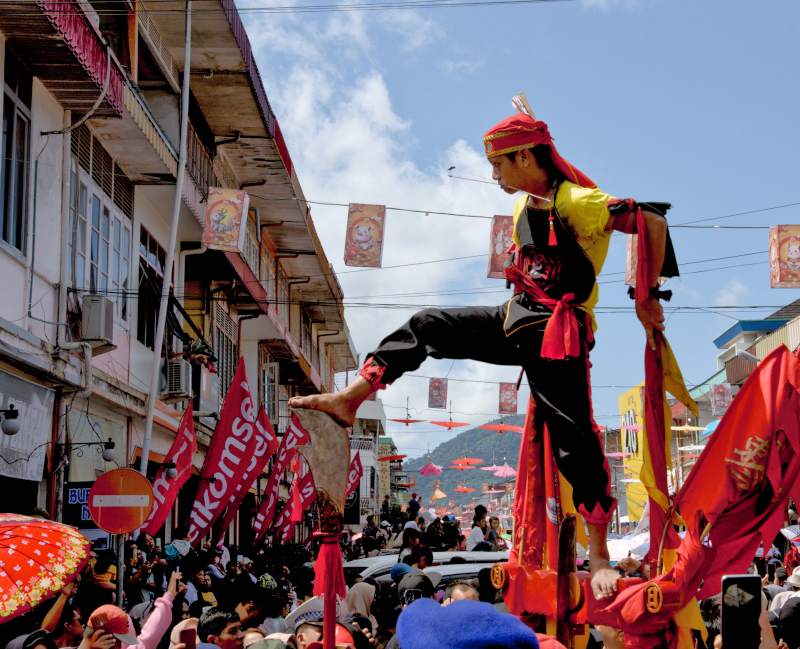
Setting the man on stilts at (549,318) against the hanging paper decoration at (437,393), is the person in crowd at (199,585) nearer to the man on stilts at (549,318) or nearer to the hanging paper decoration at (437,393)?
the man on stilts at (549,318)

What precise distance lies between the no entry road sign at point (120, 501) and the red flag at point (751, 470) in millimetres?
7284

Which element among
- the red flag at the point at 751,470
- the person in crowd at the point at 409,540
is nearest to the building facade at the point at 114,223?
the person in crowd at the point at 409,540

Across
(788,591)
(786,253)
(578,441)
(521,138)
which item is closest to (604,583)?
(578,441)

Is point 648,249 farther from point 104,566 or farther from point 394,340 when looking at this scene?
point 104,566

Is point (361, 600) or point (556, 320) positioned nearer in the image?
point (556, 320)

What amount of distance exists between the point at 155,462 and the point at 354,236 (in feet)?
18.9

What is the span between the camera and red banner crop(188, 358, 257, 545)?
14.5 m

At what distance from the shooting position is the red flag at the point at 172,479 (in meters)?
13.8

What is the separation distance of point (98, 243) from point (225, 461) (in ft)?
13.3

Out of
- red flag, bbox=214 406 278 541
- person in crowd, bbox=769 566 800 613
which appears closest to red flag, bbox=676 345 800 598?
person in crowd, bbox=769 566 800 613

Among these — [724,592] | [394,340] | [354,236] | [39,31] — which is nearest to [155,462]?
[354,236]

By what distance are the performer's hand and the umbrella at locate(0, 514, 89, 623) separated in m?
3.14

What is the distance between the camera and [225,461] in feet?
49.3

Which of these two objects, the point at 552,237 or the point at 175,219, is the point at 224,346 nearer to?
the point at 175,219
